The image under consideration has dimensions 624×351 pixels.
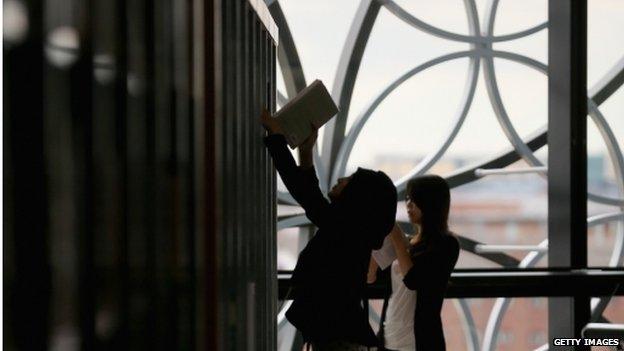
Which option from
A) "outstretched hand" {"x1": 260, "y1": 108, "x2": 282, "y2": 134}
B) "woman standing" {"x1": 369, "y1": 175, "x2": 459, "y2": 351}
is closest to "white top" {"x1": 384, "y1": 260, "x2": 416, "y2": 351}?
"woman standing" {"x1": 369, "y1": 175, "x2": 459, "y2": 351}

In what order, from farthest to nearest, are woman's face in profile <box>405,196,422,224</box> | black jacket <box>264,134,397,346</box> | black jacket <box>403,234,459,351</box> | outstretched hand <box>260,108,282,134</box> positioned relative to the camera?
woman's face in profile <box>405,196,422,224</box> → black jacket <box>403,234,459,351</box> → black jacket <box>264,134,397,346</box> → outstretched hand <box>260,108,282,134</box>

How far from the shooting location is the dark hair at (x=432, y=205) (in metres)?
3.40

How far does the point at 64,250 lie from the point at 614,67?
4.70 m

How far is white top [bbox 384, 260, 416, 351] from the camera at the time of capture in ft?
11.1

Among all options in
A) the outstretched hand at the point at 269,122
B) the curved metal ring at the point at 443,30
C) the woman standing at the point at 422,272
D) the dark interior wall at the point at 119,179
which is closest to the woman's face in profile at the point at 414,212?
the woman standing at the point at 422,272

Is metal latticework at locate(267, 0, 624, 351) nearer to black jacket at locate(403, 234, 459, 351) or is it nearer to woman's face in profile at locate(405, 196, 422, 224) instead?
woman's face in profile at locate(405, 196, 422, 224)

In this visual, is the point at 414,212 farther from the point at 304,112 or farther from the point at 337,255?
the point at 304,112

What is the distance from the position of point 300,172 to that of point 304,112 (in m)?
0.21

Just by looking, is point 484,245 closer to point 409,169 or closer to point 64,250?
point 409,169

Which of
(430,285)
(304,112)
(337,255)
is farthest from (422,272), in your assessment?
(304,112)

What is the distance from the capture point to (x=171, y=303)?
149 cm

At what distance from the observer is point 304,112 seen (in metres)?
2.91

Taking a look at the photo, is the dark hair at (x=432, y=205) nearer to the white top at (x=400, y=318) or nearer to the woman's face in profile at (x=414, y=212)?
the woman's face in profile at (x=414, y=212)

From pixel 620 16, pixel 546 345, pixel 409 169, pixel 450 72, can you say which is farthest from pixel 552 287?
pixel 620 16
